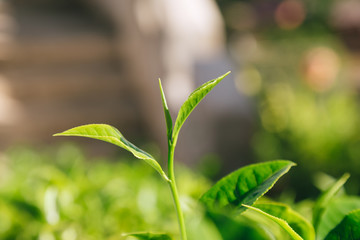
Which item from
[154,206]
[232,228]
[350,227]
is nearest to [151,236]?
[232,228]

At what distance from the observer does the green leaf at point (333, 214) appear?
747 millimetres

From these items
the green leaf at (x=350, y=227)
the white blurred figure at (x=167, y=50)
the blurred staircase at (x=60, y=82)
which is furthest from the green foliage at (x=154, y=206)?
the blurred staircase at (x=60, y=82)

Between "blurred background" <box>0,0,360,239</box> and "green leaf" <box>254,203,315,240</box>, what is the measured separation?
3383 millimetres

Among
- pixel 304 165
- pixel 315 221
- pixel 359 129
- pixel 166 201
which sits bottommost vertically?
pixel 304 165

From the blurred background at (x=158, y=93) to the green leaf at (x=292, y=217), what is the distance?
3.38 metres

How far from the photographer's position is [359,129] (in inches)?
165

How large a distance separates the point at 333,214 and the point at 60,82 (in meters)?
4.39

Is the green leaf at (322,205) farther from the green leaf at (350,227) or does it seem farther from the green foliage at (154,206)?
the green leaf at (350,227)

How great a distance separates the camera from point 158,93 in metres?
4.79

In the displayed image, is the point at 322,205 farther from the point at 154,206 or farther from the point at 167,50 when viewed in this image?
the point at 167,50

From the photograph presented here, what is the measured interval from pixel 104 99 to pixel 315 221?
4.41 m

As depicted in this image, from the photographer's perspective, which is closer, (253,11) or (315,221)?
(315,221)

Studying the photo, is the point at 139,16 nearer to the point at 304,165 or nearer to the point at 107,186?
the point at 304,165

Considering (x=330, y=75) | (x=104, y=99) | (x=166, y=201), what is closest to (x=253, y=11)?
(x=330, y=75)
